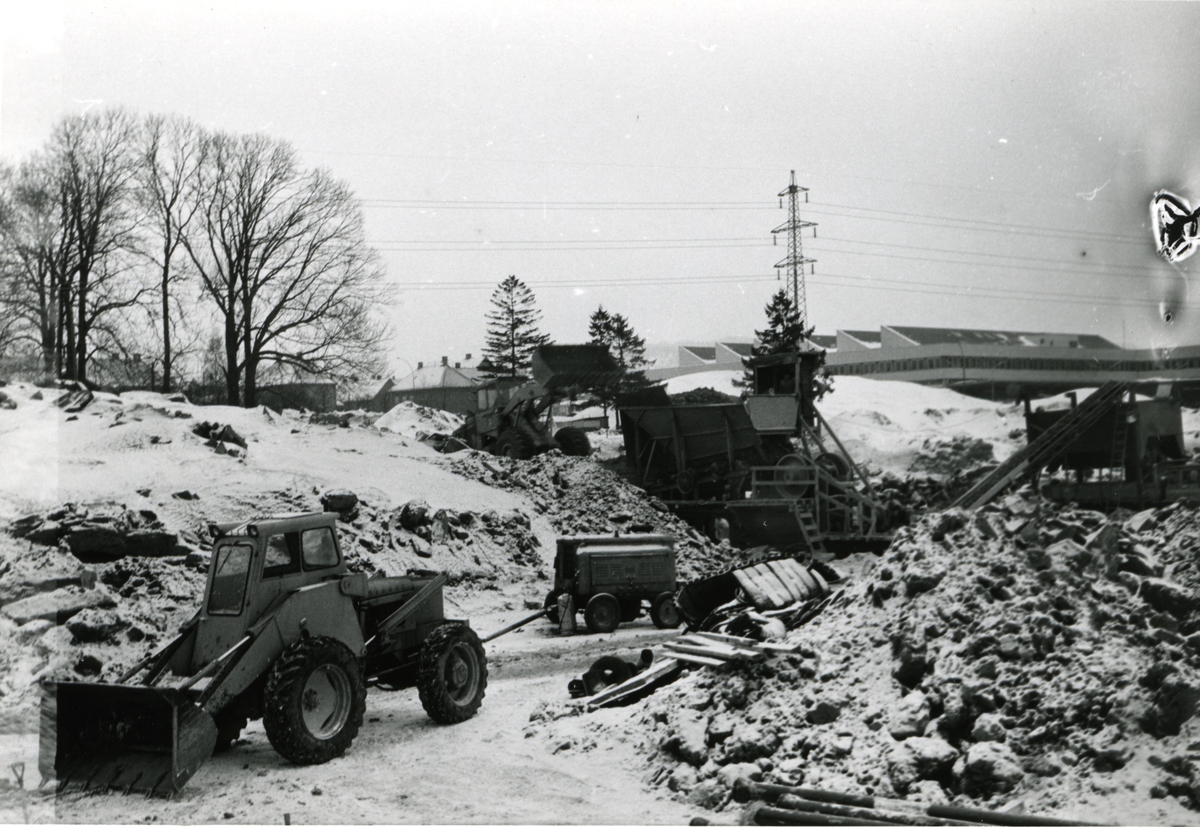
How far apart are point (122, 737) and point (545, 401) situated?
19.2 meters

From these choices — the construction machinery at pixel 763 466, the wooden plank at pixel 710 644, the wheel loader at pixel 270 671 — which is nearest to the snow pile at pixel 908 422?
the construction machinery at pixel 763 466

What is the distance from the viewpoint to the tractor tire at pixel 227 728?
27.4ft

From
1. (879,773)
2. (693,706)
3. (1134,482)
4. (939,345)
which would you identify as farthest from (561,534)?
(879,773)

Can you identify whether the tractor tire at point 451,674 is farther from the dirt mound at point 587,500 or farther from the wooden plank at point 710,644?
the dirt mound at point 587,500

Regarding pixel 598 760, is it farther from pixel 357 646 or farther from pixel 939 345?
pixel 939 345

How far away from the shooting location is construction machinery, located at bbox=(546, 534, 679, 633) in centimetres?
1502

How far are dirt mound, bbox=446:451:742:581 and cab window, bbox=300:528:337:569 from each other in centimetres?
1046

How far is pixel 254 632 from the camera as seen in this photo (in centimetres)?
820

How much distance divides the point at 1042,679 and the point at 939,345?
9.29m

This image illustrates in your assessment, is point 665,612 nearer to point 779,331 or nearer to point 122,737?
point 122,737

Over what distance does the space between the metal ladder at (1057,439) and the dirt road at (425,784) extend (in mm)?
7022

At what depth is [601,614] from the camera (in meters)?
15.0

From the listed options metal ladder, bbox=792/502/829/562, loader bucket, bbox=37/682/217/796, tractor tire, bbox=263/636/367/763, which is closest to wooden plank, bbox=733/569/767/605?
tractor tire, bbox=263/636/367/763

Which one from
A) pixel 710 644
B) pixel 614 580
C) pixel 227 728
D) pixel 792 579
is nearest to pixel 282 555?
pixel 227 728
